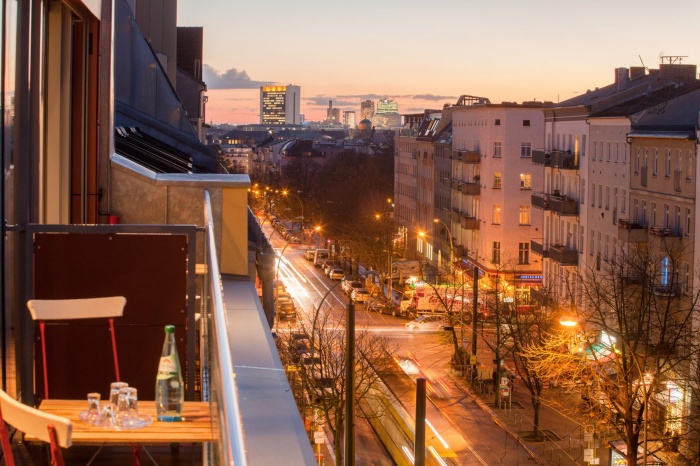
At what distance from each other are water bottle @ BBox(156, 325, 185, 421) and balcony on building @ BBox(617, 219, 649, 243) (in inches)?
1522

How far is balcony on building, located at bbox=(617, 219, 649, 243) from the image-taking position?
138ft

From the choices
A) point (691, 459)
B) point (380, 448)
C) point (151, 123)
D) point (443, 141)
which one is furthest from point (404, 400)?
point (443, 141)

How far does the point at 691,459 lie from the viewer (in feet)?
90.9

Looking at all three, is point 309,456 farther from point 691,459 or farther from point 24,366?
point 691,459

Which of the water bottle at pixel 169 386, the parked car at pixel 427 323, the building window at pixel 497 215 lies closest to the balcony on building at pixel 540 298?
the parked car at pixel 427 323

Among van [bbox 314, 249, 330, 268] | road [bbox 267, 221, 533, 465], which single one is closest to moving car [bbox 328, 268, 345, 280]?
van [bbox 314, 249, 330, 268]

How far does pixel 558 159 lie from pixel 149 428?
52179 mm

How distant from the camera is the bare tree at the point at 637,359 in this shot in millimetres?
27266

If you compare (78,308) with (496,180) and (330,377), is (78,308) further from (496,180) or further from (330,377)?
(496,180)

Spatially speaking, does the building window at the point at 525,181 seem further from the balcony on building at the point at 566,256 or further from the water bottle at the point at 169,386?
the water bottle at the point at 169,386

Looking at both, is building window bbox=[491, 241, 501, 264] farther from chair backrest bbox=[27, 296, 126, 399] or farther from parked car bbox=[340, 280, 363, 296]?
chair backrest bbox=[27, 296, 126, 399]

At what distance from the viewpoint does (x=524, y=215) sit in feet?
239

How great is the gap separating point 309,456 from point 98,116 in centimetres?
604

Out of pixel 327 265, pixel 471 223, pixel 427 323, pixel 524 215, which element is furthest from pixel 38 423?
pixel 327 265
